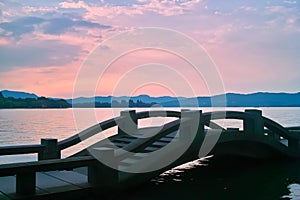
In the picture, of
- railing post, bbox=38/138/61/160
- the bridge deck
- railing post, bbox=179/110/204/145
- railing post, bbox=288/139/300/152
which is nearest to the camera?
the bridge deck

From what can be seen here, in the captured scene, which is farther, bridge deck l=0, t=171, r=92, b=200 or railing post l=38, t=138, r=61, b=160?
railing post l=38, t=138, r=61, b=160

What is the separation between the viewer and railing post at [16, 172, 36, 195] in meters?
7.34

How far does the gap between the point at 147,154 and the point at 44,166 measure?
3.04 metres

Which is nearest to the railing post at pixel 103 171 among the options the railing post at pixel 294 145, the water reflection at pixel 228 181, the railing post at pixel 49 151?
the water reflection at pixel 228 181

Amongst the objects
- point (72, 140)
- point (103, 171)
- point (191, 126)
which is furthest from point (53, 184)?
point (191, 126)

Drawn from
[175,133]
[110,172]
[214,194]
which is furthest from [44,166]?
[175,133]

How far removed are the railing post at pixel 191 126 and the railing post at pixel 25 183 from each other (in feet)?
14.9

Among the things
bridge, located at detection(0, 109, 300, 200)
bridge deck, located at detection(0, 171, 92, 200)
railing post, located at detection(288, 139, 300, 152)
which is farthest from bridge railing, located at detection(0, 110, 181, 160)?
railing post, located at detection(288, 139, 300, 152)

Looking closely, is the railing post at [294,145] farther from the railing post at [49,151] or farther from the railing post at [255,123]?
the railing post at [49,151]

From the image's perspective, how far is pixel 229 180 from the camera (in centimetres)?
1092

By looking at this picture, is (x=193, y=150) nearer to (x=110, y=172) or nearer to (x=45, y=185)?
(x=110, y=172)

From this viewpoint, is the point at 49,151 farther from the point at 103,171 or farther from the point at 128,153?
the point at 103,171

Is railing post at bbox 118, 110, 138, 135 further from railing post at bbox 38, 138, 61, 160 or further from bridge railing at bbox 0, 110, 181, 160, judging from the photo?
railing post at bbox 38, 138, 61, 160

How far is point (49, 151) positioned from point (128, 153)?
2.31 meters
